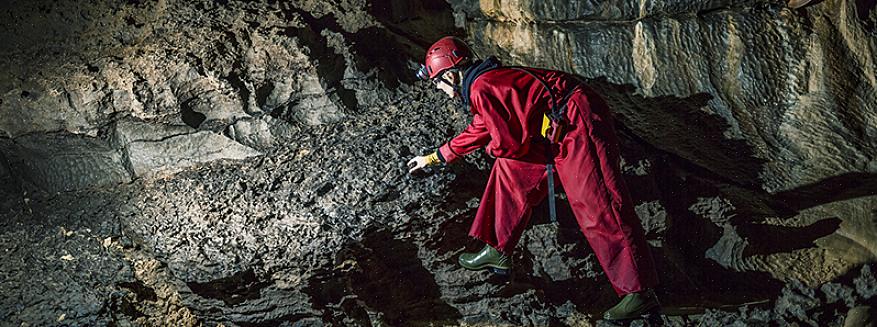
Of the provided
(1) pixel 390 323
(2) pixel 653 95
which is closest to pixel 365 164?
(1) pixel 390 323

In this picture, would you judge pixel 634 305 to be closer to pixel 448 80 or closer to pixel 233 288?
pixel 448 80

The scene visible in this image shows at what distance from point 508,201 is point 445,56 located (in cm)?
76

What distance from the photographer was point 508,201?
3162 millimetres

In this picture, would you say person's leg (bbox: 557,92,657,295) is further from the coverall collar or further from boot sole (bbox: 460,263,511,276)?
boot sole (bbox: 460,263,511,276)

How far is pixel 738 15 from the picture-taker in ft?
10.6

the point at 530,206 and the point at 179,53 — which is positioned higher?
the point at 179,53

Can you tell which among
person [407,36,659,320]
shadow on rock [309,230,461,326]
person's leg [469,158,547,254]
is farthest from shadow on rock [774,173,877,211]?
shadow on rock [309,230,461,326]

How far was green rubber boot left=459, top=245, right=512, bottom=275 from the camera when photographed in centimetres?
330

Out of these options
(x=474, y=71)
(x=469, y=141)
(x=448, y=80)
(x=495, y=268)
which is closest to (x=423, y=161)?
(x=469, y=141)

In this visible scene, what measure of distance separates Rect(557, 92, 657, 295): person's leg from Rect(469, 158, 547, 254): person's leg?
0.24 meters

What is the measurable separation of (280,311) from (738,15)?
2881mm

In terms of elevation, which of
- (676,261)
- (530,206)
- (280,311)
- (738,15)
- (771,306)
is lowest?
(771,306)

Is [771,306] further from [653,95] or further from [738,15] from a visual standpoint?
[738,15]

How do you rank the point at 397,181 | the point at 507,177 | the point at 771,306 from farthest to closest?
the point at 771,306 < the point at 397,181 < the point at 507,177
